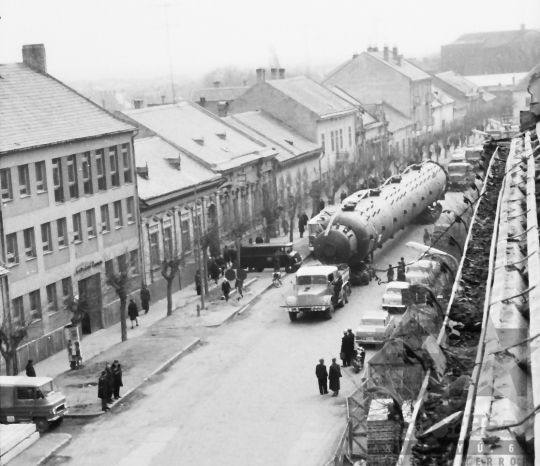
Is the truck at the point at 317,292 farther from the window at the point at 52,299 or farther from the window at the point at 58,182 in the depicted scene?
the window at the point at 58,182

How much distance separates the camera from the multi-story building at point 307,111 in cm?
7431

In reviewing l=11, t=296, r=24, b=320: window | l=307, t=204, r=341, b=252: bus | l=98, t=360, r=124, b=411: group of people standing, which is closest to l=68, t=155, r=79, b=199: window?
l=11, t=296, r=24, b=320: window

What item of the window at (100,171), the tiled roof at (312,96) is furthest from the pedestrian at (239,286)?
the tiled roof at (312,96)

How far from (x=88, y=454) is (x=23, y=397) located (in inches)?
125

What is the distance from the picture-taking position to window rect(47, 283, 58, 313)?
122 feet

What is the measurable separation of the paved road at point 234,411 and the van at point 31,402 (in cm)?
65

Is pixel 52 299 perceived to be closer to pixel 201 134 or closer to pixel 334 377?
pixel 334 377

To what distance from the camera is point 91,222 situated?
40.5 meters

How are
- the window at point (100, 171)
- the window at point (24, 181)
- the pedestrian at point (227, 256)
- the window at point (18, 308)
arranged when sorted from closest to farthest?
the window at point (18, 308)
the window at point (24, 181)
the window at point (100, 171)
the pedestrian at point (227, 256)

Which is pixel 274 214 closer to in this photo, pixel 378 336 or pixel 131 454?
pixel 378 336

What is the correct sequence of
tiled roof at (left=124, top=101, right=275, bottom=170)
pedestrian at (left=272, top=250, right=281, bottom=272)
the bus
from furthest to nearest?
tiled roof at (left=124, top=101, right=275, bottom=170) → pedestrian at (left=272, top=250, right=281, bottom=272) → the bus

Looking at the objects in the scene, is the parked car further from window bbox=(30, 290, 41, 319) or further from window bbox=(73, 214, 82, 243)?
window bbox=(73, 214, 82, 243)

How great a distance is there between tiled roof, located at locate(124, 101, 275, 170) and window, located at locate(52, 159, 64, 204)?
51.3ft

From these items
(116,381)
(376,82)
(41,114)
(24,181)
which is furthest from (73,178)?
(376,82)
